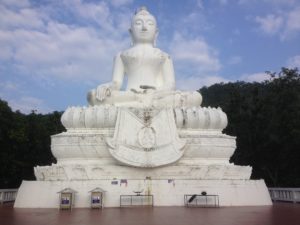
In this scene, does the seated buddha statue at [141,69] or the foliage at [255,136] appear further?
the foliage at [255,136]

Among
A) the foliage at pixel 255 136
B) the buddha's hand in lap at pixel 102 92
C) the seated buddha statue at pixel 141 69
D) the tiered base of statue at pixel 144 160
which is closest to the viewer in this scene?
the tiered base of statue at pixel 144 160

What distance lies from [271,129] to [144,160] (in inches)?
462

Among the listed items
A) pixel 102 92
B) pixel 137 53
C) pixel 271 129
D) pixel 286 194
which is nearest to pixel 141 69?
pixel 137 53

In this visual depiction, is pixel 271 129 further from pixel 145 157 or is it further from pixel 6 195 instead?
pixel 6 195

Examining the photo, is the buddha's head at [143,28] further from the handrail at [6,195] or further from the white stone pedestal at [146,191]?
the handrail at [6,195]

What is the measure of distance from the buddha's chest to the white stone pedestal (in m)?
5.94

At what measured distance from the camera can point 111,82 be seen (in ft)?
57.5

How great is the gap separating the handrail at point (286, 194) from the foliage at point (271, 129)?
14.9ft

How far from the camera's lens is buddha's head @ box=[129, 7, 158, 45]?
17.9m

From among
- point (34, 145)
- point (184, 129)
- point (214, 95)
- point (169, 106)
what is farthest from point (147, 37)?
point (214, 95)

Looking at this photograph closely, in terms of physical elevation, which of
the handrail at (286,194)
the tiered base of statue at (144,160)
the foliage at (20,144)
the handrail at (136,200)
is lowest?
the handrail at (136,200)

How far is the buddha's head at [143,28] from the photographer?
17875 millimetres

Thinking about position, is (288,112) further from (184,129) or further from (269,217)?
(269,217)

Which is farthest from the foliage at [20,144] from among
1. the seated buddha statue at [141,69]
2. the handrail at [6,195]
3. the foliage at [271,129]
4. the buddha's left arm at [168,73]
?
the foliage at [271,129]
